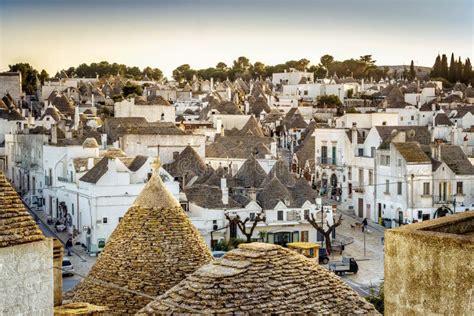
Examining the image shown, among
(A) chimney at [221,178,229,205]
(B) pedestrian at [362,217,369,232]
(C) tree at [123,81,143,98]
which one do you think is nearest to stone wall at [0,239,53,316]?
(A) chimney at [221,178,229,205]

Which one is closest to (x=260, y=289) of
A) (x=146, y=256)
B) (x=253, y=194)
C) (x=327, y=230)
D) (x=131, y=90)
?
(x=146, y=256)

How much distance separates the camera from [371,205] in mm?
63062

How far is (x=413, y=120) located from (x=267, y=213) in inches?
1892

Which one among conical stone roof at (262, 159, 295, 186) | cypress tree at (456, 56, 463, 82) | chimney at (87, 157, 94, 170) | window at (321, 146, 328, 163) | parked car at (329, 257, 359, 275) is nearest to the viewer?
parked car at (329, 257, 359, 275)

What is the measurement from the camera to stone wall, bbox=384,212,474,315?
7.30 meters

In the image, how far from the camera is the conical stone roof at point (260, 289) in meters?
13.3

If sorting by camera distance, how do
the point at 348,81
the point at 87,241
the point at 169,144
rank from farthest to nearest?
the point at 348,81 → the point at 169,144 → the point at 87,241

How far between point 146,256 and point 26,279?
7884mm

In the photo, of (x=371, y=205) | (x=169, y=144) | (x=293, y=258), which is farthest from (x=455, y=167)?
(x=293, y=258)

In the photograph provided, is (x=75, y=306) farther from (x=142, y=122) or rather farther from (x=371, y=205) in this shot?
(x=142, y=122)

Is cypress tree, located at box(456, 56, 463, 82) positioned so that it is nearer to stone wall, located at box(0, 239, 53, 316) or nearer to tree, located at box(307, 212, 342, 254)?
tree, located at box(307, 212, 342, 254)

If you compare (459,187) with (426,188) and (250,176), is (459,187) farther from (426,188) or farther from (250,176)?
(250,176)

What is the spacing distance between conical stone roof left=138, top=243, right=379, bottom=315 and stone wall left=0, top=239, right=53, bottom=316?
276 cm

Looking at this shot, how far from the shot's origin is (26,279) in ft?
34.9
